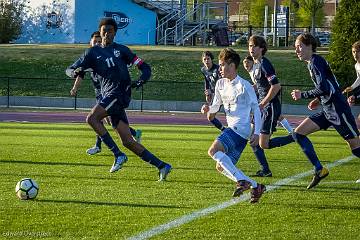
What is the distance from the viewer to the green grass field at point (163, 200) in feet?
25.5

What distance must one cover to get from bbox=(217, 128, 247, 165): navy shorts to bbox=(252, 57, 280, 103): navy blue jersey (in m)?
2.60

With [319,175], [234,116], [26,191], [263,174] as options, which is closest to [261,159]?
[263,174]

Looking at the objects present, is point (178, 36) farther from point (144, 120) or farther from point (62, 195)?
point (62, 195)

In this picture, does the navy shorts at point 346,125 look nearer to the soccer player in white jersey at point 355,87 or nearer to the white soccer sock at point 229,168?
the soccer player in white jersey at point 355,87

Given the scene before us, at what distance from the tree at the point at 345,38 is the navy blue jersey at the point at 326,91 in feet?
83.7

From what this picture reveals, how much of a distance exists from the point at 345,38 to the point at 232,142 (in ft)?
91.9

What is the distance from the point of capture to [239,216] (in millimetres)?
8609

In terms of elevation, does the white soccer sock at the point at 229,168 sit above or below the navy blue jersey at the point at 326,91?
below

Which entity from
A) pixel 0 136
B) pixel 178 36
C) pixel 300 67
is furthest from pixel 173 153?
pixel 178 36

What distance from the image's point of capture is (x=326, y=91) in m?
10.7

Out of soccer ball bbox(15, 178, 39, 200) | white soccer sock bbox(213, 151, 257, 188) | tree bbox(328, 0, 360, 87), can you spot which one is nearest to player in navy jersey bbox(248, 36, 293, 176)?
white soccer sock bbox(213, 151, 257, 188)

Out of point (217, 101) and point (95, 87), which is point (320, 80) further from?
point (95, 87)

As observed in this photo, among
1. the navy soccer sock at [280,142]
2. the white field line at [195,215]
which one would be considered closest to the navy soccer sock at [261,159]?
the navy soccer sock at [280,142]

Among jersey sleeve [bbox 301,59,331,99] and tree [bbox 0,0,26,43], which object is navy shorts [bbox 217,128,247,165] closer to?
jersey sleeve [bbox 301,59,331,99]
